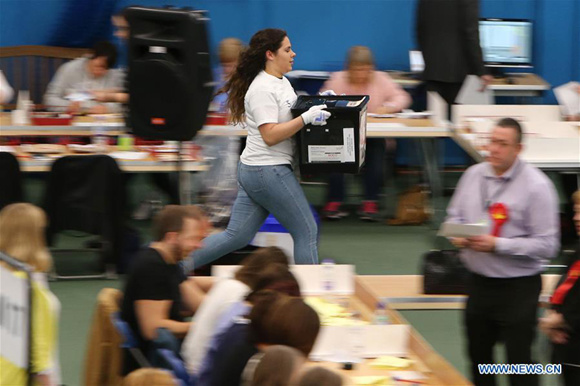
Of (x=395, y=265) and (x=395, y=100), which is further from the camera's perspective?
Answer: (x=395, y=100)

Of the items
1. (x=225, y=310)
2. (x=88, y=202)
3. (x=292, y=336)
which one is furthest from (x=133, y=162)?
(x=292, y=336)

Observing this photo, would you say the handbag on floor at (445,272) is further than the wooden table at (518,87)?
No

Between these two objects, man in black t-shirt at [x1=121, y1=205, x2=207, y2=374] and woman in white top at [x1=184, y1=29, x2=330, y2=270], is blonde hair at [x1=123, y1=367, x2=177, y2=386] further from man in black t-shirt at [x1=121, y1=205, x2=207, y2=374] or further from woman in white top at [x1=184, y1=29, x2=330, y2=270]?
woman in white top at [x1=184, y1=29, x2=330, y2=270]

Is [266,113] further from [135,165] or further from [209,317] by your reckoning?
[135,165]

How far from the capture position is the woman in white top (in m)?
6.31

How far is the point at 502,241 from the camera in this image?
16.1 feet

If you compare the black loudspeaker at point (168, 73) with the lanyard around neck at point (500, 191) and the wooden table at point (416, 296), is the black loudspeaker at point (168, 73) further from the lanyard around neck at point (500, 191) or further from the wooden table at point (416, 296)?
the lanyard around neck at point (500, 191)

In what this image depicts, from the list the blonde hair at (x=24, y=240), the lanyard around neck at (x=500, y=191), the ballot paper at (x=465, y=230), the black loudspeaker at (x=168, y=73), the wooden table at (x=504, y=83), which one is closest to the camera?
Answer: the blonde hair at (x=24, y=240)

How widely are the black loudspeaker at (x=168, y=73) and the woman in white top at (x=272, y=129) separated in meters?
0.27

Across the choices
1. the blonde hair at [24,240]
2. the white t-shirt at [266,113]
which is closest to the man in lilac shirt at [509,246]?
the white t-shirt at [266,113]

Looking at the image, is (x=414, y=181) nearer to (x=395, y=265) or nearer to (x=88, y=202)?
(x=395, y=265)

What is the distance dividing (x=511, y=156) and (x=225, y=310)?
1585 millimetres

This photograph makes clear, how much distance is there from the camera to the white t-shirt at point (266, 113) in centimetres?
631

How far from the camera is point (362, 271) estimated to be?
8.35 metres
